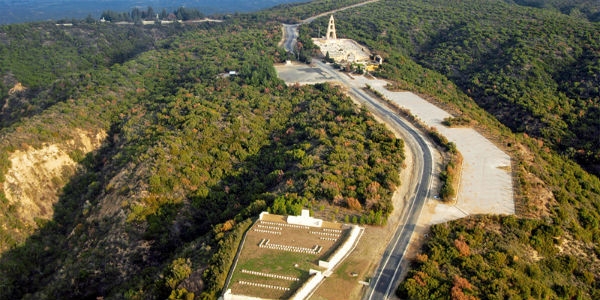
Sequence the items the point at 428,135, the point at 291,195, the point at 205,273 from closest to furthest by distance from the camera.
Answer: the point at 205,273 < the point at 291,195 < the point at 428,135

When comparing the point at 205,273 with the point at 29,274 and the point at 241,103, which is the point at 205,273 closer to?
the point at 29,274

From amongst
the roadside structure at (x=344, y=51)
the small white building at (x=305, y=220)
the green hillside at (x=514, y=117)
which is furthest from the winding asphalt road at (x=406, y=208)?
the roadside structure at (x=344, y=51)

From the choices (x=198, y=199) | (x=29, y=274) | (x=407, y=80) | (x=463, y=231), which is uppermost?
(x=407, y=80)

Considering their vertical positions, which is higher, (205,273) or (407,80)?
(407,80)

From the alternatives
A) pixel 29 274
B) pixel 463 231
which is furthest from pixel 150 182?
pixel 463 231

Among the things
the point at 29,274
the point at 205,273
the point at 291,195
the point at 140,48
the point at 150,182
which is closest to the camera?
the point at 205,273

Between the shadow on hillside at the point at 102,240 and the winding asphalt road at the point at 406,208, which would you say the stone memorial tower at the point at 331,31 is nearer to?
the winding asphalt road at the point at 406,208

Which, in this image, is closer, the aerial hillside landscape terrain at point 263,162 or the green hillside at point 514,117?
the green hillside at point 514,117
